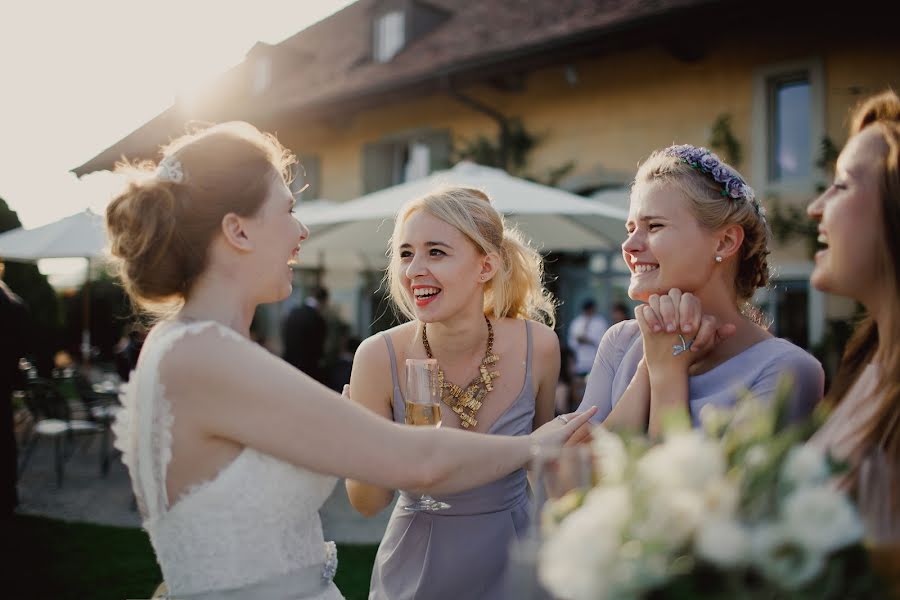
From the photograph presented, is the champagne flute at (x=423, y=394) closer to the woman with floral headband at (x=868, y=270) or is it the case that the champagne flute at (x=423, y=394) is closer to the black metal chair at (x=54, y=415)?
the woman with floral headband at (x=868, y=270)

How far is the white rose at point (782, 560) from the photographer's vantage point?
0.84 m

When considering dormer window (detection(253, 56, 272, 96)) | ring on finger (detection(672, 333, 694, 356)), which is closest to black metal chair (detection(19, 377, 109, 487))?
ring on finger (detection(672, 333, 694, 356))

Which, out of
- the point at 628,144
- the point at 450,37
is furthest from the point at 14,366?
Result: the point at 450,37

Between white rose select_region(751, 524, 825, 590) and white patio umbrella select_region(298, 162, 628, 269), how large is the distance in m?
5.75

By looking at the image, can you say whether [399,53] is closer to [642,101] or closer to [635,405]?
[642,101]

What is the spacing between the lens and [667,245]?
2.03 meters

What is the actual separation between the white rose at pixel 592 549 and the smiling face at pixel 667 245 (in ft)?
4.03

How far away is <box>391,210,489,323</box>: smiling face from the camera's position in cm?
260

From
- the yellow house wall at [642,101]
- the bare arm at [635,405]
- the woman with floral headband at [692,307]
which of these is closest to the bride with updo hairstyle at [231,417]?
the bare arm at [635,405]

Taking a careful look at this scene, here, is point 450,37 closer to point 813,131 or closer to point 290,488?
point 813,131

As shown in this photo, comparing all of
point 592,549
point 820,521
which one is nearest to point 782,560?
point 820,521

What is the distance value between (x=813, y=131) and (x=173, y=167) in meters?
8.87

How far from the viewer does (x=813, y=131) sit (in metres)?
8.91

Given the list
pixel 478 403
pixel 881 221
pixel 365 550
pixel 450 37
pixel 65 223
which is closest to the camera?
pixel 881 221
